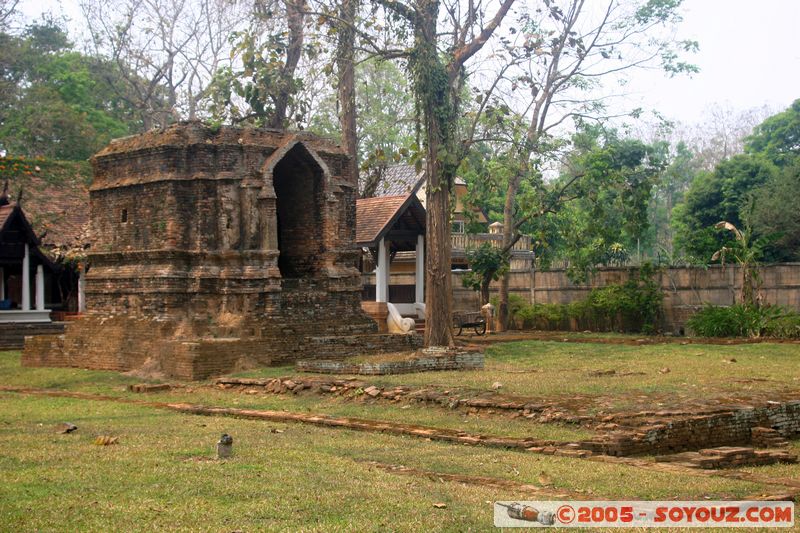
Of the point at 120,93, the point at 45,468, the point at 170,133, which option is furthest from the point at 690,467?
the point at 120,93

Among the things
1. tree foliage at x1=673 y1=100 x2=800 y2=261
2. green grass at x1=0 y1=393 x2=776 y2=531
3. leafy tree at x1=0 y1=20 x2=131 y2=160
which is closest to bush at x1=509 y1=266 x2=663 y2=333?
tree foliage at x1=673 y1=100 x2=800 y2=261

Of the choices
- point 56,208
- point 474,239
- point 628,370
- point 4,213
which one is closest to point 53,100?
point 56,208

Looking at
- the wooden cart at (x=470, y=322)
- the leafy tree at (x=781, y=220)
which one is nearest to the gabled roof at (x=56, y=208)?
the wooden cart at (x=470, y=322)

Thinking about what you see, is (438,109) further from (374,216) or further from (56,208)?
(56,208)

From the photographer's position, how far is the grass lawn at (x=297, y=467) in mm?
6656

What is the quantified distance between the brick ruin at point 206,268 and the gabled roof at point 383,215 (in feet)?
15.8

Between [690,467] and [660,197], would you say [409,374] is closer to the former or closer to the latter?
[690,467]

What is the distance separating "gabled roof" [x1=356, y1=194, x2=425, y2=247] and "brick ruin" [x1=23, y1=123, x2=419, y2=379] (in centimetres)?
482

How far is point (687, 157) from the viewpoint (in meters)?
59.6

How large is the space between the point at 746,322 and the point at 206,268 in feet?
40.5

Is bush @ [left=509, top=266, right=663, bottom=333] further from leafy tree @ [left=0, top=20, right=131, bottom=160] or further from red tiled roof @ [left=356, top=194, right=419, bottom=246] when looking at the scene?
leafy tree @ [left=0, top=20, right=131, bottom=160]

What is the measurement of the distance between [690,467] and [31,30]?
42716 millimetres

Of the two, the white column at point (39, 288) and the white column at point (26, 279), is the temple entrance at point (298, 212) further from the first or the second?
the white column at point (39, 288)

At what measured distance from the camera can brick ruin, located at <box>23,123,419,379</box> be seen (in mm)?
18562
